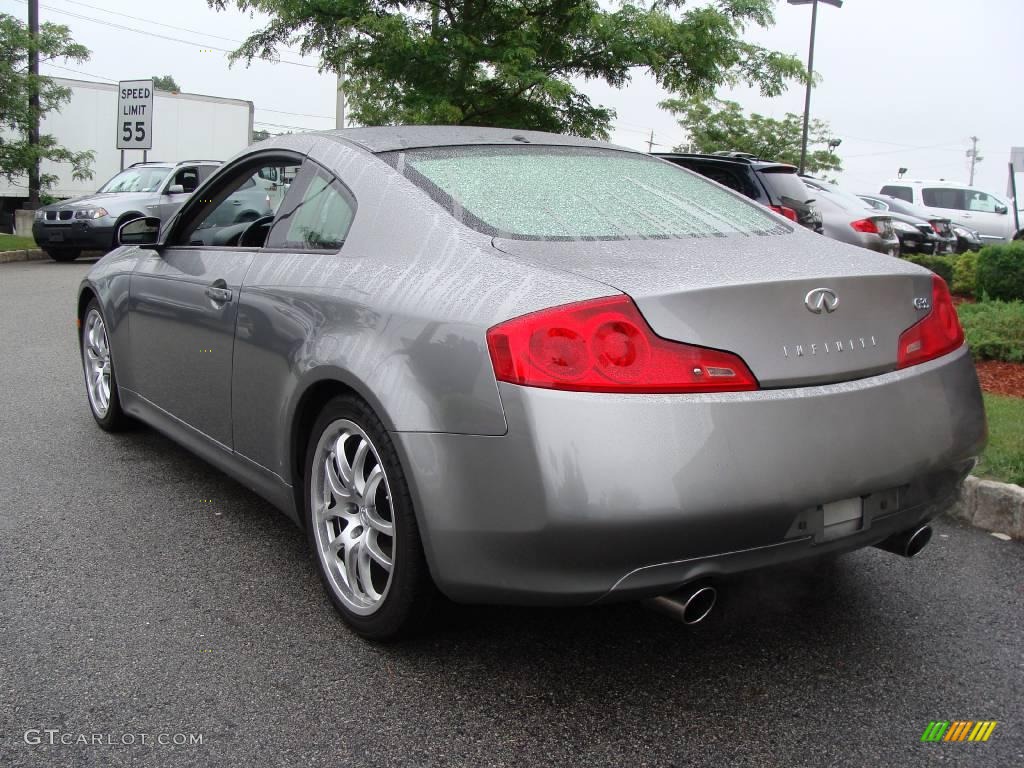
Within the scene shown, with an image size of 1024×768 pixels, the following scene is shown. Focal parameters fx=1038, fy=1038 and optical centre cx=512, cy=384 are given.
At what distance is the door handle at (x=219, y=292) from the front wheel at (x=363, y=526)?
809mm

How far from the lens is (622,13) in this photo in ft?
47.7

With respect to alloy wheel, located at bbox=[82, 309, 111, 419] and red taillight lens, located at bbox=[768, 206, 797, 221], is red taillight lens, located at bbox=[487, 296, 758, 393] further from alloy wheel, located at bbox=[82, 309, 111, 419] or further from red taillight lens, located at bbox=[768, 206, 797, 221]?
red taillight lens, located at bbox=[768, 206, 797, 221]

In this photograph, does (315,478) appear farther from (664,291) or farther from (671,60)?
(671,60)

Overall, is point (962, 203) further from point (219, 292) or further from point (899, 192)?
point (219, 292)

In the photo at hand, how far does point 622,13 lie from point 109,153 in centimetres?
1673

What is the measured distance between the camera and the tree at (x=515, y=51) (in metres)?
13.9

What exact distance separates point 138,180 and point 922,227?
13599 mm

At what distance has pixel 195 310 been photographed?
13.2 feet

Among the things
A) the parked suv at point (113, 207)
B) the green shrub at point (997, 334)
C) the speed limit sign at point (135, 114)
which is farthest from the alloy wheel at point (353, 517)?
the speed limit sign at point (135, 114)

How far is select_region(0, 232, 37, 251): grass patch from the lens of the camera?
18719 mm

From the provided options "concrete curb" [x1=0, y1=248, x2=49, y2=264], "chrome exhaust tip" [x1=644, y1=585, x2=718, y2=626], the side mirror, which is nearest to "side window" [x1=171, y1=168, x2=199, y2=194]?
"concrete curb" [x1=0, y1=248, x2=49, y2=264]

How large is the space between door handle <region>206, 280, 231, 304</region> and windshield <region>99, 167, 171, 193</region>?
1446cm

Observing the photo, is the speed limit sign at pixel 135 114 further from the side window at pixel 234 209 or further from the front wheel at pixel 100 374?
the side window at pixel 234 209

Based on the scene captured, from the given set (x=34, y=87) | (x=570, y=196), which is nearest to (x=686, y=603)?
(x=570, y=196)
